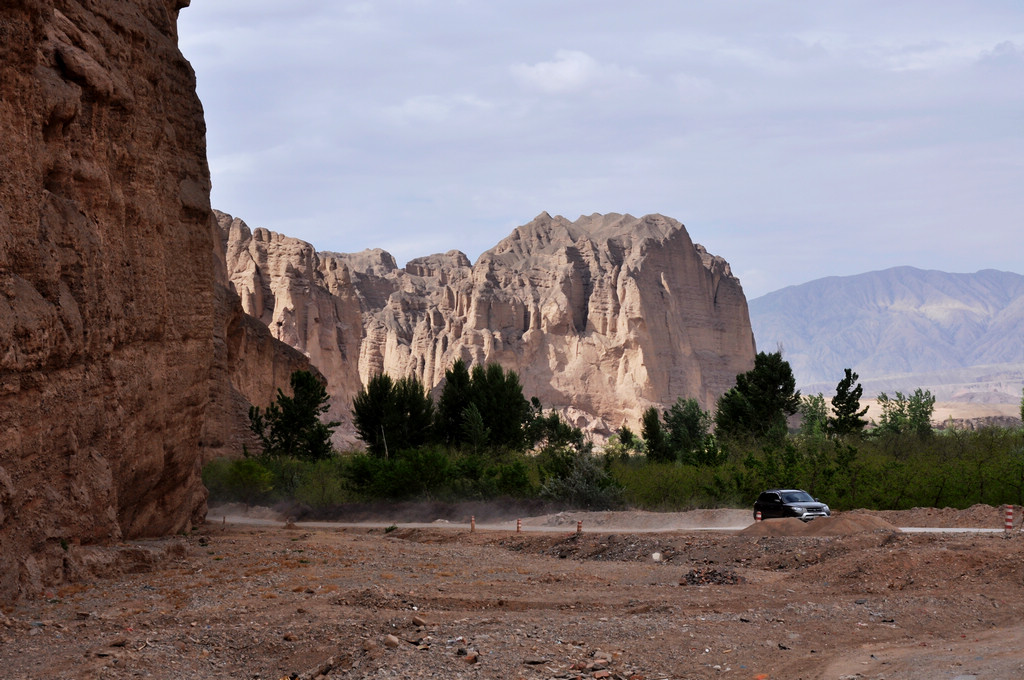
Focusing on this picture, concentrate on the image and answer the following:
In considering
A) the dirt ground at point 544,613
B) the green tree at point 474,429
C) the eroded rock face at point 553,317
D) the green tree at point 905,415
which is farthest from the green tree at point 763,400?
the eroded rock face at point 553,317

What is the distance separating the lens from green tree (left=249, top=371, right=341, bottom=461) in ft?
169

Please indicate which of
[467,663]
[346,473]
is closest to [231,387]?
[346,473]

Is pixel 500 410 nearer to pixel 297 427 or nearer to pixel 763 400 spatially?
pixel 297 427

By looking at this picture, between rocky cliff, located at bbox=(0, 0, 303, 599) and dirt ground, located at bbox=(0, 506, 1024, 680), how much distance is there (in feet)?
4.43

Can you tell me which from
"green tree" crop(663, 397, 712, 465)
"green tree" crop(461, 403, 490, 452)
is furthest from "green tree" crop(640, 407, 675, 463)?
"green tree" crop(461, 403, 490, 452)

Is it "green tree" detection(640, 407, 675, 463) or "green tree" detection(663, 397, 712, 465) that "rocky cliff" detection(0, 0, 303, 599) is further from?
"green tree" detection(640, 407, 675, 463)

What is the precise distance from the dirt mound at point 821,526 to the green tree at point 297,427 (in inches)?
1228

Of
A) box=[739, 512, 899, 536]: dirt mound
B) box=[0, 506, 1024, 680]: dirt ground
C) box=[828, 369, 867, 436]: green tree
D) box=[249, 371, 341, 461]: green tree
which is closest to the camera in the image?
box=[0, 506, 1024, 680]: dirt ground

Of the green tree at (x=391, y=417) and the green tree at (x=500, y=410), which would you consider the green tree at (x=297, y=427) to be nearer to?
the green tree at (x=391, y=417)

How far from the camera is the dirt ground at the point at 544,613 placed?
1096 centimetres

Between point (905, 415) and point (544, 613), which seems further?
point (905, 415)

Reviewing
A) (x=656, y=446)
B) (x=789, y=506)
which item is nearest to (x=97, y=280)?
(x=789, y=506)

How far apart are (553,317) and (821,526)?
11304cm

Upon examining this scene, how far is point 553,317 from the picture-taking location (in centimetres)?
13788
